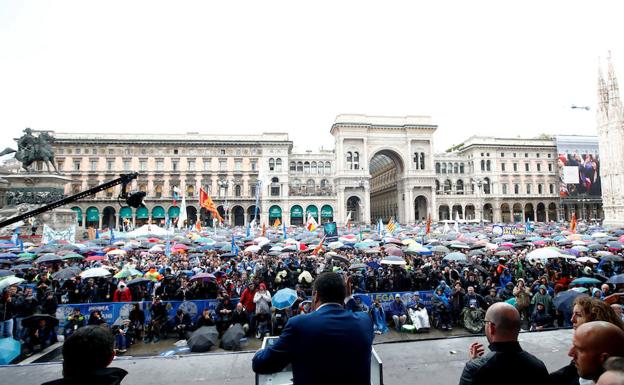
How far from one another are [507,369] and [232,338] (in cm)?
705

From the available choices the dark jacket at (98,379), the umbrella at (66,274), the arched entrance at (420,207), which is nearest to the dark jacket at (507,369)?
the dark jacket at (98,379)

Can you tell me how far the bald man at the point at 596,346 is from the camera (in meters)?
1.92

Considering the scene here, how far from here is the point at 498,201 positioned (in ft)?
222

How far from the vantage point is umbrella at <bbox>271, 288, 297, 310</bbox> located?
8.06m

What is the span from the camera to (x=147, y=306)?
30.7 ft

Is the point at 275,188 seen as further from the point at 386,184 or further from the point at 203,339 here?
the point at 203,339

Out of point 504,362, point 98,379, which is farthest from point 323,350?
point 98,379

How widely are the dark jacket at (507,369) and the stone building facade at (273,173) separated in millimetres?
55044

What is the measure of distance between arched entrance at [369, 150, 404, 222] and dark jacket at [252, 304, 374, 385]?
63869 millimetres

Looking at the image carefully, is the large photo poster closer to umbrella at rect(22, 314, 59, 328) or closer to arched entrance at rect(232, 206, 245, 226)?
arched entrance at rect(232, 206, 245, 226)

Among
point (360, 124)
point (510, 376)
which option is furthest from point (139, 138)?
point (510, 376)

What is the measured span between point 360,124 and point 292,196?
17.3 m

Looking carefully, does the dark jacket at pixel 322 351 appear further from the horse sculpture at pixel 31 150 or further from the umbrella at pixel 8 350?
the horse sculpture at pixel 31 150

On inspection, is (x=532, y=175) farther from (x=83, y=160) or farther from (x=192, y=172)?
(x=83, y=160)
